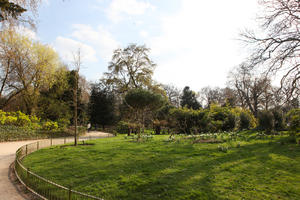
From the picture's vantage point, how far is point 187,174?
5887mm

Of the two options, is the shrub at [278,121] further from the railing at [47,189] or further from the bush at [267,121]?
the railing at [47,189]

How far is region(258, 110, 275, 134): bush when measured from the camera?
13469 mm

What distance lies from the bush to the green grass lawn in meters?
5.20

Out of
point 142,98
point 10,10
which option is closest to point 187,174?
point 10,10

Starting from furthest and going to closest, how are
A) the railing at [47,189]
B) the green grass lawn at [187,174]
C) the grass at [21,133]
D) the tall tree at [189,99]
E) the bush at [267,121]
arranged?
the tall tree at [189,99] → the grass at [21,133] → the bush at [267,121] → the green grass lawn at [187,174] → the railing at [47,189]

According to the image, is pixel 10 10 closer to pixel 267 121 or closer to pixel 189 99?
pixel 267 121

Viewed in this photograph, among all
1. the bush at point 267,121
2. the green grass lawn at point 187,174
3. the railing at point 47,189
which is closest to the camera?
the railing at point 47,189

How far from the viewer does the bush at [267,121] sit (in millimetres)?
13469

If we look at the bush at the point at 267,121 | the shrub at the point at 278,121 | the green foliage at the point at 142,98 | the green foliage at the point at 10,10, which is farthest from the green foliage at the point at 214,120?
the green foliage at the point at 10,10

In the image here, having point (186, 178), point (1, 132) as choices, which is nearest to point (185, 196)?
point (186, 178)

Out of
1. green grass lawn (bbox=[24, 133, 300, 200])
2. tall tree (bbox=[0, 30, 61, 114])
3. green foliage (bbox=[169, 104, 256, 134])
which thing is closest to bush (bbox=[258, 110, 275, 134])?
green foliage (bbox=[169, 104, 256, 134])

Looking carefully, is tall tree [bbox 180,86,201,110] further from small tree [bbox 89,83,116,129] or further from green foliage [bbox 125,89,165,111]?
green foliage [bbox 125,89,165,111]

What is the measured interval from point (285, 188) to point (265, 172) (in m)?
1.06

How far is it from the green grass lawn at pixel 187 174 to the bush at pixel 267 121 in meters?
5.20
